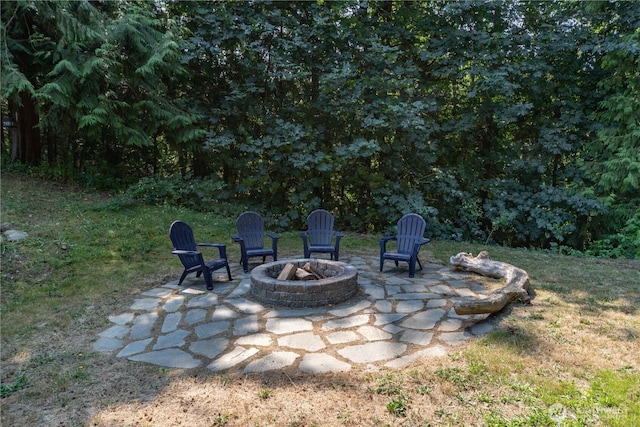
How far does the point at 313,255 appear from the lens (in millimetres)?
6309

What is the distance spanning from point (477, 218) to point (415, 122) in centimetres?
262

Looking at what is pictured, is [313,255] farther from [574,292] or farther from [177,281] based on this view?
[574,292]

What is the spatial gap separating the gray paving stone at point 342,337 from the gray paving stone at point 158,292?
210 centimetres

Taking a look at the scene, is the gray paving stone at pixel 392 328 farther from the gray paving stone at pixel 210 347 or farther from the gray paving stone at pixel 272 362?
the gray paving stone at pixel 210 347

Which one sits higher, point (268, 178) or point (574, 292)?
point (268, 178)

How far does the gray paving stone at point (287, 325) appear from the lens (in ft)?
10.9

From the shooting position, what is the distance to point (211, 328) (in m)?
3.39

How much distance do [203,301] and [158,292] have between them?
713mm

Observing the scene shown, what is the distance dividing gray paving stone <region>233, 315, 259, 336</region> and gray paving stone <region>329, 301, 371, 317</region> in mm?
736

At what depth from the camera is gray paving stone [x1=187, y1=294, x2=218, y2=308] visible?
12.9 feet

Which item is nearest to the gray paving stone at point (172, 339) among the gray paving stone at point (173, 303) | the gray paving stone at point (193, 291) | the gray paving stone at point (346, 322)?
the gray paving stone at point (173, 303)

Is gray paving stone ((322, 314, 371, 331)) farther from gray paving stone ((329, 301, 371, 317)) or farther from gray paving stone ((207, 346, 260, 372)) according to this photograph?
gray paving stone ((207, 346, 260, 372))

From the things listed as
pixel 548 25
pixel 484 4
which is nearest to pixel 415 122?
pixel 484 4

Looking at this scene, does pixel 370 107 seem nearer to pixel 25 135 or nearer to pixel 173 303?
pixel 173 303
